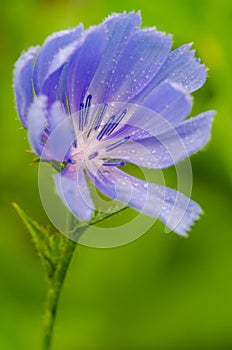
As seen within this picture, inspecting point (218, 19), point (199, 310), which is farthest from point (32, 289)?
point (218, 19)

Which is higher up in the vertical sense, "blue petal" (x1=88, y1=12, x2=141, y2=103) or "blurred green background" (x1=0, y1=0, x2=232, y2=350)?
"blue petal" (x1=88, y1=12, x2=141, y2=103)

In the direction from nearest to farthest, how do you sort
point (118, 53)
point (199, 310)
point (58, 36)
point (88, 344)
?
point (58, 36) → point (118, 53) → point (88, 344) → point (199, 310)

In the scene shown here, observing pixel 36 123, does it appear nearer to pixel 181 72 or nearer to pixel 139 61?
pixel 139 61

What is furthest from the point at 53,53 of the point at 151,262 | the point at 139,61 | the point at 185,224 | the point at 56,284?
the point at 151,262

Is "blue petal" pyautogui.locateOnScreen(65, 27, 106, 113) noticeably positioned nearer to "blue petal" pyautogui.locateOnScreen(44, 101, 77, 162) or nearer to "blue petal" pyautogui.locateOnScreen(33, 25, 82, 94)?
"blue petal" pyautogui.locateOnScreen(33, 25, 82, 94)

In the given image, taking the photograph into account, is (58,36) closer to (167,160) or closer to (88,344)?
(167,160)

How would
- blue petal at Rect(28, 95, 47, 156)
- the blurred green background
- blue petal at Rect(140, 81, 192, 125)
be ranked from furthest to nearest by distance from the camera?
the blurred green background, blue petal at Rect(140, 81, 192, 125), blue petal at Rect(28, 95, 47, 156)

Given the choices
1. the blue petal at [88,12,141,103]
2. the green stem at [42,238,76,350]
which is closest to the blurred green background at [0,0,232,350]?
the green stem at [42,238,76,350]
